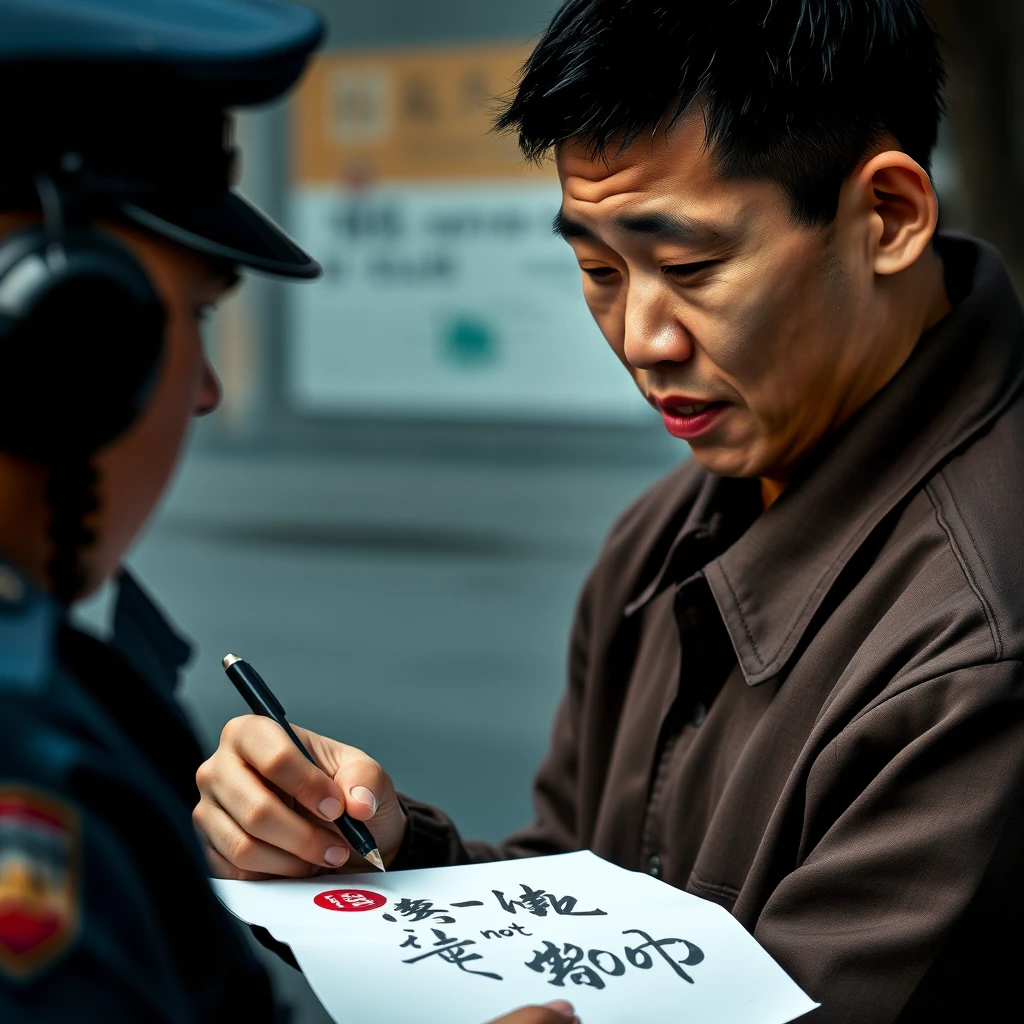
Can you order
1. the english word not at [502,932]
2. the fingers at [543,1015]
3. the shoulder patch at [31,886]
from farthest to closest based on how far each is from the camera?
the english word not at [502,932]
the fingers at [543,1015]
the shoulder patch at [31,886]

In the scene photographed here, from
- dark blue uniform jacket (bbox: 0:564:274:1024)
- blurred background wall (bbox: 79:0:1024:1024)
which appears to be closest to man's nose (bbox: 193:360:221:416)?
dark blue uniform jacket (bbox: 0:564:274:1024)

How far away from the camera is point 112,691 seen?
798mm

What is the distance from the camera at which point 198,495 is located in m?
10.4

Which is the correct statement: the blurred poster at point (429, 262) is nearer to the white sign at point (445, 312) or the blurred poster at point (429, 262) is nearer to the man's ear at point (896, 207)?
the white sign at point (445, 312)

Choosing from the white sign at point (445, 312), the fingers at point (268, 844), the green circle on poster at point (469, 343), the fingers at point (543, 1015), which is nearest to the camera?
the fingers at point (543, 1015)

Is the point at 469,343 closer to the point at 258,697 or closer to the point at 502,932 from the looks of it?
the point at 258,697

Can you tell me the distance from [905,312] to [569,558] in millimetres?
7004

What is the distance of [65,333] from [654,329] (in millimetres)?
820

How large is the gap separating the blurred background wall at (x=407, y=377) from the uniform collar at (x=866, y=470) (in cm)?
586

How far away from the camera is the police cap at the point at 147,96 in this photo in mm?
715

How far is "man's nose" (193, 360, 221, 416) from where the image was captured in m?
0.87

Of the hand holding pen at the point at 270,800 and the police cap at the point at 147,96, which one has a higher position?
the police cap at the point at 147,96

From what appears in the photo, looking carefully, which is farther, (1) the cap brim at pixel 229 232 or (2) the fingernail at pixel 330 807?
(2) the fingernail at pixel 330 807

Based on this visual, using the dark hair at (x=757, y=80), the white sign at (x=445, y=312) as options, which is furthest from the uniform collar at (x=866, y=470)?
the white sign at (x=445, y=312)
